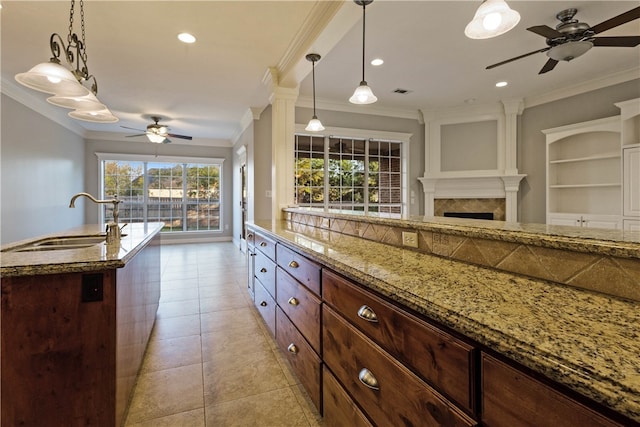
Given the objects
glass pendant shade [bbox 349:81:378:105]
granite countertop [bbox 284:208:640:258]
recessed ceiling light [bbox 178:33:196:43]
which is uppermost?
recessed ceiling light [bbox 178:33:196:43]

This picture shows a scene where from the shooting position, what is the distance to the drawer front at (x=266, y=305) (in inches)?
92.3

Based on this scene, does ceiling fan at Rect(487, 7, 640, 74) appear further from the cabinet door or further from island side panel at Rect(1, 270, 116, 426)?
island side panel at Rect(1, 270, 116, 426)

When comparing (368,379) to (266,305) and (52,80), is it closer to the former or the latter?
(266,305)

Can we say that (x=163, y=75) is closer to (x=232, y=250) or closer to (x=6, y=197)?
(x=6, y=197)

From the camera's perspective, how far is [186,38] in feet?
9.89

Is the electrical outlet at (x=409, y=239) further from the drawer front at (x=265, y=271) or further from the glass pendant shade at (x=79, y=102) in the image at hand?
the glass pendant shade at (x=79, y=102)

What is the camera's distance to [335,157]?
5645mm

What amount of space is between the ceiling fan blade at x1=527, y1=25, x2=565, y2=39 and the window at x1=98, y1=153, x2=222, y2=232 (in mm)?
6976

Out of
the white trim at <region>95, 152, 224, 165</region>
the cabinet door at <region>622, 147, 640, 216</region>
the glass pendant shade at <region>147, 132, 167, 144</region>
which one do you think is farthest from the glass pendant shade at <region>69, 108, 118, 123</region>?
the cabinet door at <region>622, 147, 640, 216</region>

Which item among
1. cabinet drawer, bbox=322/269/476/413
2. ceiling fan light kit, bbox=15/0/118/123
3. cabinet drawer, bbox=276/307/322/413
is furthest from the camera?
ceiling fan light kit, bbox=15/0/118/123

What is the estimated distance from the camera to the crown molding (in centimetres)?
411

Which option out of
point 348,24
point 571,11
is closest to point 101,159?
point 348,24

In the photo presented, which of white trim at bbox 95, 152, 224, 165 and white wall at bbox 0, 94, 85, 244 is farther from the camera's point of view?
white trim at bbox 95, 152, 224, 165

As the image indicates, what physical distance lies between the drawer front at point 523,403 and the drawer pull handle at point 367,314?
42cm
